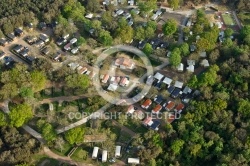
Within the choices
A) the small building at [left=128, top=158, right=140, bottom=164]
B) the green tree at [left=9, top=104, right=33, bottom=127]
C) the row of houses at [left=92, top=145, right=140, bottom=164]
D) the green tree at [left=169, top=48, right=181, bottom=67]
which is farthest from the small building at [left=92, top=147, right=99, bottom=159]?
the green tree at [left=169, top=48, right=181, bottom=67]

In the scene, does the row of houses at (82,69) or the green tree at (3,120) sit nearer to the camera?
the green tree at (3,120)

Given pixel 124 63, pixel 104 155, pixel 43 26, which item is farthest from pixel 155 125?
pixel 43 26

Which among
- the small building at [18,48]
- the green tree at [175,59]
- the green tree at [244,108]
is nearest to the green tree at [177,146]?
the green tree at [244,108]

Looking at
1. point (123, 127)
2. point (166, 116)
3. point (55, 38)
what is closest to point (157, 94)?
point (166, 116)

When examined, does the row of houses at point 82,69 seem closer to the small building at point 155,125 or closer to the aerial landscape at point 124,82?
the aerial landscape at point 124,82

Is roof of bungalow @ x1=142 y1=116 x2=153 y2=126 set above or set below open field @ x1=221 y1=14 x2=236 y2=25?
below

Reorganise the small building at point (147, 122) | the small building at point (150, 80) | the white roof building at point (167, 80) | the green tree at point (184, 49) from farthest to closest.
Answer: the green tree at point (184, 49)
the small building at point (150, 80)
the white roof building at point (167, 80)
the small building at point (147, 122)

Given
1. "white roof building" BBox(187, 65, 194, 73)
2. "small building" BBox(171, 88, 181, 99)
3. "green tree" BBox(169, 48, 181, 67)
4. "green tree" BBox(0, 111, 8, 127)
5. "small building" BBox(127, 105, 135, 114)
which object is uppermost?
"green tree" BBox(169, 48, 181, 67)

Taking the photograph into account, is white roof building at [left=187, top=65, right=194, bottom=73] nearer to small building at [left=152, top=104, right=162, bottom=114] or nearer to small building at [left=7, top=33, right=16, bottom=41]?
small building at [left=152, top=104, right=162, bottom=114]
